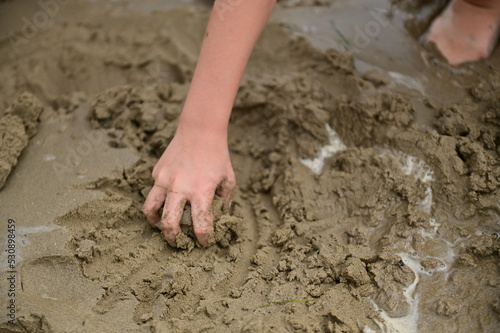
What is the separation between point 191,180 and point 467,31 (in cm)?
152

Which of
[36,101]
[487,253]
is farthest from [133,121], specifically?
[487,253]

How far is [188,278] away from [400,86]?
1247mm

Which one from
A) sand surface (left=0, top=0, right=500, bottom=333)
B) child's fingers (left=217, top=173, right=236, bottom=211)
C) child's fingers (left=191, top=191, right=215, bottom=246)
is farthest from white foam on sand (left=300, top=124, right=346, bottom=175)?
child's fingers (left=191, top=191, right=215, bottom=246)

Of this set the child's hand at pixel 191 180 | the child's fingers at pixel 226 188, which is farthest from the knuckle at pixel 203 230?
the child's fingers at pixel 226 188

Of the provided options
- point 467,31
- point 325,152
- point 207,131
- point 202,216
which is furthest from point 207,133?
point 467,31

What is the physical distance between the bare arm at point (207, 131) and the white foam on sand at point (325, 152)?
0.42 m

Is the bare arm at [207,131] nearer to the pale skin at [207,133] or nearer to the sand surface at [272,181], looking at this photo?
the pale skin at [207,133]

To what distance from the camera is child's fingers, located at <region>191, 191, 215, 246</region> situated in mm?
1795

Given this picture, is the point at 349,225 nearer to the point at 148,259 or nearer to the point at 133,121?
the point at 148,259

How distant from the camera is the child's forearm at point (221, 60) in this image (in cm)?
181

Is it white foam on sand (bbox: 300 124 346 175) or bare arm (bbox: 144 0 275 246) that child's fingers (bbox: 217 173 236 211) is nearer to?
bare arm (bbox: 144 0 275 246)

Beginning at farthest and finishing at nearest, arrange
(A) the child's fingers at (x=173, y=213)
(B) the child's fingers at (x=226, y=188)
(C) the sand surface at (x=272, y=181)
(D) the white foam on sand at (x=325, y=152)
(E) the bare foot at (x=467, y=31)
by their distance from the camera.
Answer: (E) the bare foot at (x=467, y=31) → (D) the white foam on sand at (x=325, y=152) → (B) the child's fingers at (x=226, y=188) → (A) the child's fingers at (x=173, y=213) → (C) the sand surface at (x=272, y=181)

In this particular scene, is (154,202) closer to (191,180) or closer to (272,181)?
(191,180)

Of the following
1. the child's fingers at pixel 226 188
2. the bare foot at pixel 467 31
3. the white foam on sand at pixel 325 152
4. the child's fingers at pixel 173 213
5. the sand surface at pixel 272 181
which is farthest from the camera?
the bare foot at pixel 467 31
